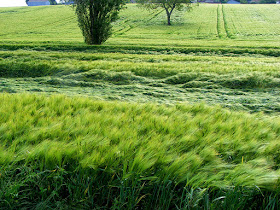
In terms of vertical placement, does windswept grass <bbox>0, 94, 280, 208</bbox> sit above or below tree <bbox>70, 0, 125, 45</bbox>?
below

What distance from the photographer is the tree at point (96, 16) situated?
17391 millimetres

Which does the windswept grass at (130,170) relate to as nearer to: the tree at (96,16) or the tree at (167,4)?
the tree at (96,16)

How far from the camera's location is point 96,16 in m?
17.9

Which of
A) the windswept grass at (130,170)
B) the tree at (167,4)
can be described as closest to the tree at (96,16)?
the windswept grass at (130,170)

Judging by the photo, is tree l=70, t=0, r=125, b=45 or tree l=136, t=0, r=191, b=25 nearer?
tree l=70, t=0, r=125, b=45

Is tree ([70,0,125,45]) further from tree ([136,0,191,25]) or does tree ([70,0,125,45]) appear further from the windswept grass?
tree ([136,0,191,25])

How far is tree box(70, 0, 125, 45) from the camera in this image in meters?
Answer: 17.4

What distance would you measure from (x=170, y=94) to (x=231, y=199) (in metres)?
4.74

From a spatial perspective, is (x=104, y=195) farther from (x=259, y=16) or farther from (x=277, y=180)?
(x=259, y=16)

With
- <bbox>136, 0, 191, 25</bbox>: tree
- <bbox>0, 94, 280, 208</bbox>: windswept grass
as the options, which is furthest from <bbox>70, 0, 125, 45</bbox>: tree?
<bbox>136, 0, 191, 25</bbox>: tree

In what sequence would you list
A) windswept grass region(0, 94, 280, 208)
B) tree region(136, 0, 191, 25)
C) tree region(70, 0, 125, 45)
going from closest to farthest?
1. windswept grass region(0, 94, 280, 208)
2. tree region(70, 0, 125, 45)
3. tree region(136, 0, 191, 25)

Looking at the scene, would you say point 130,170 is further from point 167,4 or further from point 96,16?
point 167,4

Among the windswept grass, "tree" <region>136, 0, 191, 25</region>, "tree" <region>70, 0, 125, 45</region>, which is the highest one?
→ "tree" <region>136, 0, 191, 25</region>

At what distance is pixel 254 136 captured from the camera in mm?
2070
